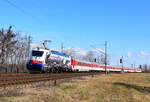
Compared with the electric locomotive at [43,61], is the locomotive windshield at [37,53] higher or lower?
higher

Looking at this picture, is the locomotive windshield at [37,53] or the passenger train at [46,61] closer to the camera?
the passenger train at [46,61]

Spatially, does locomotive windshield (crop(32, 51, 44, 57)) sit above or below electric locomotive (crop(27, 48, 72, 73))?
above

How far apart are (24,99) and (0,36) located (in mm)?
37822

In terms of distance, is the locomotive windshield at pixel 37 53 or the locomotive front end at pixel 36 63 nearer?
the locomotive front end at pixel 36 63

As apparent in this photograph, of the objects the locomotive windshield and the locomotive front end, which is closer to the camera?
the locomotive front end

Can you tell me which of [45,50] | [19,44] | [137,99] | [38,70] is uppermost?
A: [19,44]

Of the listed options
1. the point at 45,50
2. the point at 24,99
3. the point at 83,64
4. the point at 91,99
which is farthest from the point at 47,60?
the point at 83,64

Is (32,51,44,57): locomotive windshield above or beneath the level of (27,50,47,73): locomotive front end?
above

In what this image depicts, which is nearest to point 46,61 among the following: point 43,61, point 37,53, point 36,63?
point 43,61

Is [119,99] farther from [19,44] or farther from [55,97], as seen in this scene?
[19,44]

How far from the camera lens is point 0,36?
145 ft

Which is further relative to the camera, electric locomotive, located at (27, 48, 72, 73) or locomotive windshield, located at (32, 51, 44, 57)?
locomotive windshield, located at (32, 51, 44, 57)

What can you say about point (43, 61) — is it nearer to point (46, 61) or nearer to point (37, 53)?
point (46, 61)

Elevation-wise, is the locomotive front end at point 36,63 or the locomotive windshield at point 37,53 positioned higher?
the locomotive windshield at point 37,53
